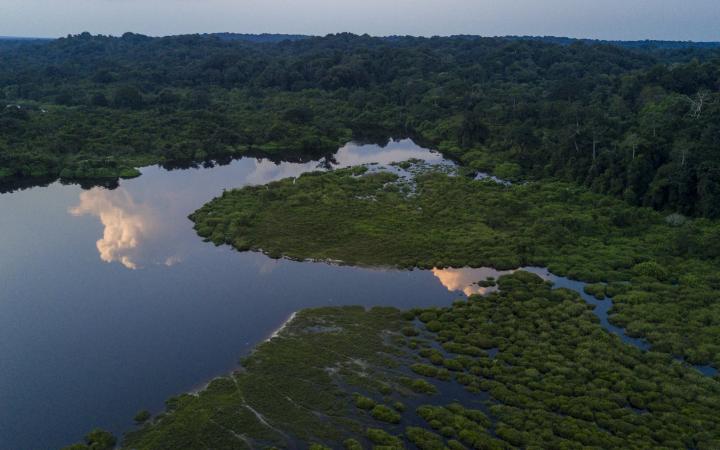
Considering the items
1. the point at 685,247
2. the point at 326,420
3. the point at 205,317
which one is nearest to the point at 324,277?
the point at 205,317

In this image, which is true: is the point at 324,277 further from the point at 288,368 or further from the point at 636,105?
the point at 636,105

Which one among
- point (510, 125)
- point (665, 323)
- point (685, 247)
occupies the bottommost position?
point (665, 323)

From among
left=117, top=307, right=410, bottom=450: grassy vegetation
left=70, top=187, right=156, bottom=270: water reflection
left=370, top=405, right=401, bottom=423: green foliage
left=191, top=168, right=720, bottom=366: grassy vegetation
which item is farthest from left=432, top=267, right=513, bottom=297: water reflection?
left=70, top=187, right=156, bottom=270: water reflection

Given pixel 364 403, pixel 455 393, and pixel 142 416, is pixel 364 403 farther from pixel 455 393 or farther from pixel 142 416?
pixel 142 416

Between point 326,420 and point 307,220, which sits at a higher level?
point 307,220

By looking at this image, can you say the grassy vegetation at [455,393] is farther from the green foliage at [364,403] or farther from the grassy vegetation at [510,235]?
the grassy vegetation at [510,235]

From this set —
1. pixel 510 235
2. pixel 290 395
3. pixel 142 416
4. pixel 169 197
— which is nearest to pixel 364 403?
pixel 290 395

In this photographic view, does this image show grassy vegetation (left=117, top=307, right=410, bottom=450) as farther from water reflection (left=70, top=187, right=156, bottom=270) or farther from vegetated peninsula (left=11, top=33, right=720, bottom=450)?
water reflection (left=70, top=187, right=156, bottom=270)
